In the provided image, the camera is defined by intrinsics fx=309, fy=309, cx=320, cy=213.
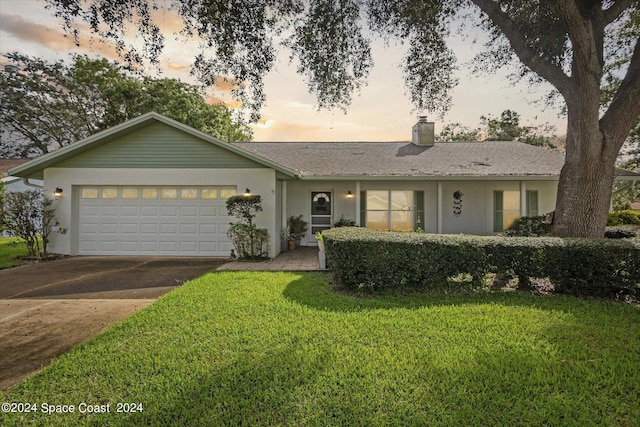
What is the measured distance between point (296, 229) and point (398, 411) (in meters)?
9.86

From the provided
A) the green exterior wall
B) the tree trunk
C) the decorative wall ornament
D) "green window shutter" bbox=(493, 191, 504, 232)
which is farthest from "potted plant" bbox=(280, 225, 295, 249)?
"green window shutter" bbox=(493, 191, 504, 232)

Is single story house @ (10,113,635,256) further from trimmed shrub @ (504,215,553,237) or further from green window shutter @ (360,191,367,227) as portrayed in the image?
Result: green window shutter @ (360,191,367,227)

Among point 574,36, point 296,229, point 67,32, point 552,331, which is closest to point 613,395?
point 552,331

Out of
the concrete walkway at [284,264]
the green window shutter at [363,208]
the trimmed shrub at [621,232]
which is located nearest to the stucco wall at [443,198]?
the green window shutter at [363,208]

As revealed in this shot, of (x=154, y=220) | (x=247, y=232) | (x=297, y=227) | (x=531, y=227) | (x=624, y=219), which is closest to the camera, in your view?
Answer: (x=247, y=232)

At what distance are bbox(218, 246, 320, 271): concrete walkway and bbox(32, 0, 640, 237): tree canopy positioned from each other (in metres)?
3.99

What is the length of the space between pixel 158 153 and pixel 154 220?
7.07 feet

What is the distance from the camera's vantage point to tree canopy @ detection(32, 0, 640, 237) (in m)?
5.97

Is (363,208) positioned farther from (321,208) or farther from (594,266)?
(594,266)

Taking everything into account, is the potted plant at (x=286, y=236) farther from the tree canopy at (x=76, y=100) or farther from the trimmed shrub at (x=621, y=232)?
the tree canopy at (x=76, y=100)

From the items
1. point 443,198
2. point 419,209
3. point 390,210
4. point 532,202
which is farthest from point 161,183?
point 532,202

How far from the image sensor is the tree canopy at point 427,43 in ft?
19.6

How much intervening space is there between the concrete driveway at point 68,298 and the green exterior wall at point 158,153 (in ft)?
9.75

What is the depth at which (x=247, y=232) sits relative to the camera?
9.12m
